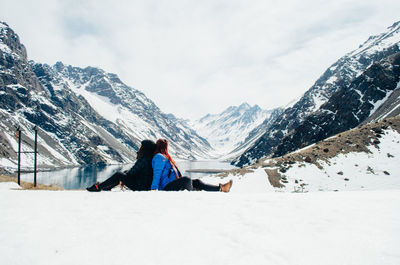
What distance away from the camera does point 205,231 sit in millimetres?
4867

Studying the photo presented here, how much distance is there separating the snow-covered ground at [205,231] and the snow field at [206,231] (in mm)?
16

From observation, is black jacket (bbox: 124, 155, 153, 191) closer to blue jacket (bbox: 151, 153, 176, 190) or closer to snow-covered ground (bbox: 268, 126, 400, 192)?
blue jacket (bbox: 151, 153, 176, 190)

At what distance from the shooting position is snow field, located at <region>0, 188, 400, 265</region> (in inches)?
153

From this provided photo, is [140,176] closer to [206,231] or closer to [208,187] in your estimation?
[208,187]

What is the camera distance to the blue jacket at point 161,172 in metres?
8.95

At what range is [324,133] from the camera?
102 m

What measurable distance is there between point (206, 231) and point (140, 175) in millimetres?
5473

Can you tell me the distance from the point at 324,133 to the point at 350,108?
54.7 feet

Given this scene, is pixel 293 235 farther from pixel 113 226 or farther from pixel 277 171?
pixel 277 171

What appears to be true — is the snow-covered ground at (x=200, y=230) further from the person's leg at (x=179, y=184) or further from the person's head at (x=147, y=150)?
the person's head at (x=147, y=150)

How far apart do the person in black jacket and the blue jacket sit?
544mm

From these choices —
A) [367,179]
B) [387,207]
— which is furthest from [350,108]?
[387,207]

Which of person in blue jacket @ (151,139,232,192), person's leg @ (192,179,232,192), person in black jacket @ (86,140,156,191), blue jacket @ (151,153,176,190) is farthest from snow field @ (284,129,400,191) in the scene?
person in black jacket @ (86,140,156,191)

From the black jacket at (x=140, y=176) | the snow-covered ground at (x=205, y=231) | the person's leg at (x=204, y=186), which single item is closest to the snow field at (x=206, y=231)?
the snow-covered ground at (x=205, y=231)
